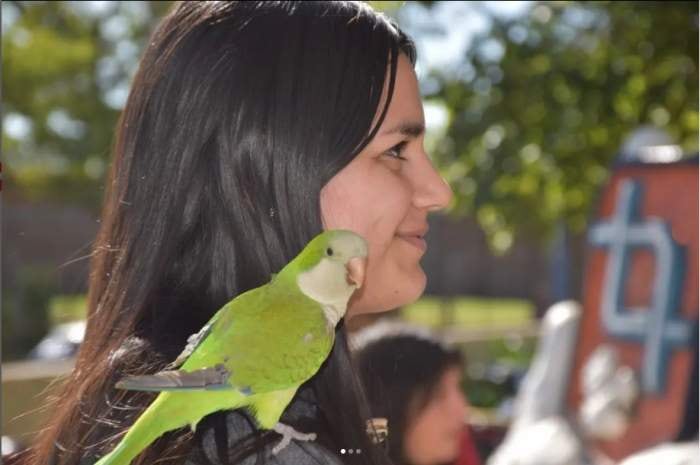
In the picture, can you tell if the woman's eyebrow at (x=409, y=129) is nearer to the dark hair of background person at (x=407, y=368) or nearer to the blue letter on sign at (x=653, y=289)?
the dark hair of background person at (x=407, y=368)

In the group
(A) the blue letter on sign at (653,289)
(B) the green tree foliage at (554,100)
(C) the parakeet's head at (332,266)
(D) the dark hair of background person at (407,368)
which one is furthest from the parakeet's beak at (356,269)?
Answer: (A) the blue letter on sign at (653,289)

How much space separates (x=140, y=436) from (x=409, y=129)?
475 millimetres

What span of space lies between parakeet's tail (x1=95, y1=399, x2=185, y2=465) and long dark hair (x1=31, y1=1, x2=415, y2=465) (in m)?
0.16

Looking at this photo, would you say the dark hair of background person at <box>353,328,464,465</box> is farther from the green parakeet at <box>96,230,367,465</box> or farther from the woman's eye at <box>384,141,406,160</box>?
the green parakeet at <box>96,230,367,465</box>

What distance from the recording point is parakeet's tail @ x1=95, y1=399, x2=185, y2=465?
79 cm

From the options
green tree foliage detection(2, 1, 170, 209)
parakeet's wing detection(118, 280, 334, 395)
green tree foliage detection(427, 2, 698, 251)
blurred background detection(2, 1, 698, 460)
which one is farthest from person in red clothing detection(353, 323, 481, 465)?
green tree foliage detection(2, 1, 170, 209)

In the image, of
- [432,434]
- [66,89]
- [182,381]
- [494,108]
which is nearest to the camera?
[182,381]

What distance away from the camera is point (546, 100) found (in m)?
5.01

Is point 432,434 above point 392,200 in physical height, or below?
below

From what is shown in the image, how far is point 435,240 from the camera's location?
20.0 m

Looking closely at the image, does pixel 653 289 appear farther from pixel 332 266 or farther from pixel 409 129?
pixel 332 266

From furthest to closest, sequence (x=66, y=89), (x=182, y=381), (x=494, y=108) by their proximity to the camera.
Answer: (x=66, y=89) → (x=494, y=108) → (x=182, y=381)

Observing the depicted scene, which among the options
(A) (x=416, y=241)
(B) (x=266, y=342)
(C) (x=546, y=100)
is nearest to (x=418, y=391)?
(A) (x=416, y=241)

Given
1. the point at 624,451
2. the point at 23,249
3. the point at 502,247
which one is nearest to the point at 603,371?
the point at 624,451
